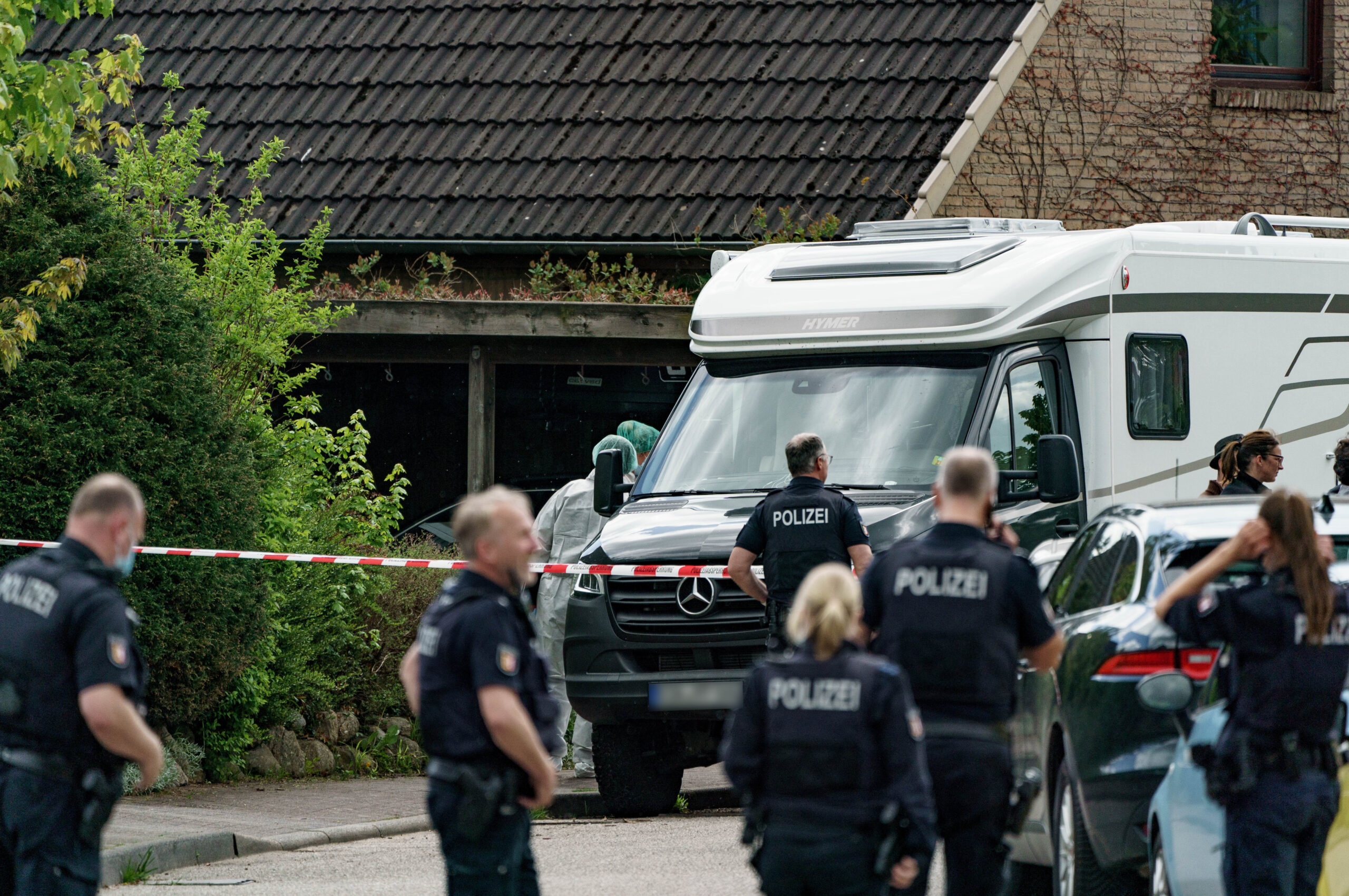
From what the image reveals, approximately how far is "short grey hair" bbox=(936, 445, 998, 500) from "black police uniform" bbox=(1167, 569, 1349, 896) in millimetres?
788

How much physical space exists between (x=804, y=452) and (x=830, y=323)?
5.02ft

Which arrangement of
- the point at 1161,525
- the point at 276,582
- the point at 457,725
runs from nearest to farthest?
the point at 457,725
the point at 1161,525
the point at 276,582

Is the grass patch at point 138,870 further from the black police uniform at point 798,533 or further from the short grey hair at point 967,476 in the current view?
the short grey hair at point 967,476

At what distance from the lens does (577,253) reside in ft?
57.9

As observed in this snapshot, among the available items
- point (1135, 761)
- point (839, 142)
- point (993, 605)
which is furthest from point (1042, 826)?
point (839, 142)

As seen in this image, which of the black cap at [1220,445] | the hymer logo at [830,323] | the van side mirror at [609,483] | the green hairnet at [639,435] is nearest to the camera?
the black cap at [1220,445]

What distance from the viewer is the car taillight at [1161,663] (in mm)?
6355

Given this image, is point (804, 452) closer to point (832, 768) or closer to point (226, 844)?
point (226, 844)

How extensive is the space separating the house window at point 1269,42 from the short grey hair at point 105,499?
592 inches

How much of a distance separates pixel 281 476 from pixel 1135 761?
7743 mm

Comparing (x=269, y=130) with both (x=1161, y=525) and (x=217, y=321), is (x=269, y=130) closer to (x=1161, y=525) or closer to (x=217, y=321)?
(x=217, y=321)

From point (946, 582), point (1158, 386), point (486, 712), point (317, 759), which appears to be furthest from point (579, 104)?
point (486, 712)

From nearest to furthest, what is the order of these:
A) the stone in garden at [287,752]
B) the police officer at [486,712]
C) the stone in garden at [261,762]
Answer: the police officer at [486,712] < the stone in garden at [261,762] < the stone in garden at [287,752]

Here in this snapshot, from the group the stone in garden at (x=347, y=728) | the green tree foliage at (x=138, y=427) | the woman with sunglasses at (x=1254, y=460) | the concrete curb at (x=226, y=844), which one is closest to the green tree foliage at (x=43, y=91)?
the green tree foliage at (x=138, y=427)
